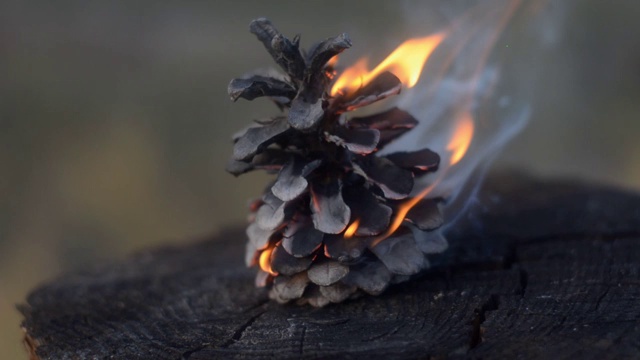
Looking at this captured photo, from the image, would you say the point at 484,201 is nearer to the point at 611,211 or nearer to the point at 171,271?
the point at 611,211

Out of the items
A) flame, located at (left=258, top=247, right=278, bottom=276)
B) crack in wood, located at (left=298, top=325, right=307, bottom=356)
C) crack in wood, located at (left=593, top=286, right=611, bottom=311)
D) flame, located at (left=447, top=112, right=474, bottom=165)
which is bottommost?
crack in wood, located at (left=593, top=286, right=611, bottom=311)

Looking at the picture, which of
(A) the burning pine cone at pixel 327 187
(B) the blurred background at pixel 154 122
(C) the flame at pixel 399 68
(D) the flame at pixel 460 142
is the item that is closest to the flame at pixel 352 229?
(A) the burning pine cone at pixel 327 187

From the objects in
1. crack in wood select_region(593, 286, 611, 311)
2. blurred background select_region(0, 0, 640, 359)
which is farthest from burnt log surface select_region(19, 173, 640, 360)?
blurred background select_region(0, 0, 640, 359)

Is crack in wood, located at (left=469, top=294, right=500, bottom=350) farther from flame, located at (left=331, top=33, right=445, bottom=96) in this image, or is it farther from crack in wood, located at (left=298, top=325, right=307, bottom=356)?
flame, located at (left=331, top=33, right=445, bottom=96)

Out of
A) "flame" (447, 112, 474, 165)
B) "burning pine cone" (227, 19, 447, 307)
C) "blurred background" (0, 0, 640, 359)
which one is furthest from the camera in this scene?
"blurred background" (0, 0, 640, 359)

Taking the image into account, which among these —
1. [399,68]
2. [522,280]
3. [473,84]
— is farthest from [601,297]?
[473,84]

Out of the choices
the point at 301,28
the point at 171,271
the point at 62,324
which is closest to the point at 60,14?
the point at 301,28

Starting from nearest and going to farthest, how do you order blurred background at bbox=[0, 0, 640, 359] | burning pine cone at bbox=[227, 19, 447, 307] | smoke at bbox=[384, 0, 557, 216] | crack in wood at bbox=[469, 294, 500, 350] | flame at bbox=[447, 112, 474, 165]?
crack in wood at bbox=[469, 294, 500, 350]
burning pine cone at bbox=[227, 19, 447, 307]
flame at bbox=[447, 112, 474, 165]
smoke at bbox=[384, 0, 557, 216]
blurred background at bbox=[0, 0, 640, 359]
